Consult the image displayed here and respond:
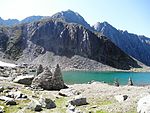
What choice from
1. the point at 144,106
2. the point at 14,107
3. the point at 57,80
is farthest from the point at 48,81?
the point at 144,106

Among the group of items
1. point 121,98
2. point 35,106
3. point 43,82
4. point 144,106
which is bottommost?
point 35,106

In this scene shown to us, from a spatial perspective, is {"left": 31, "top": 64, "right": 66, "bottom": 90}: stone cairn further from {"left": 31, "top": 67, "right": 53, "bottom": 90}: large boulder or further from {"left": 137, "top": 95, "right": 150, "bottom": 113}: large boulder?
{"left": 137, "top": 95, "right": 150, "bottom": 113}: large boulder

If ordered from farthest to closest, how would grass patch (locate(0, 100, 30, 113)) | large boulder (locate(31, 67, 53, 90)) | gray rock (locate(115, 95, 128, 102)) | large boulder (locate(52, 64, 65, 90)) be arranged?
large boulder (locate(52, 64, 65, 90))
large boulder (locate(31, 67, 53, 90))
gray rock (locate(115, 95, 128, 102))
grass patch (locate(0, 100, 30, 113))

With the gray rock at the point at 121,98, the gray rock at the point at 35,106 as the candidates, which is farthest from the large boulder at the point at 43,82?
the gray rock at the point at 35,106

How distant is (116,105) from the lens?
32.0 meters

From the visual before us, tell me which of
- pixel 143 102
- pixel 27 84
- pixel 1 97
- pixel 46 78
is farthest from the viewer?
pixel 27 84

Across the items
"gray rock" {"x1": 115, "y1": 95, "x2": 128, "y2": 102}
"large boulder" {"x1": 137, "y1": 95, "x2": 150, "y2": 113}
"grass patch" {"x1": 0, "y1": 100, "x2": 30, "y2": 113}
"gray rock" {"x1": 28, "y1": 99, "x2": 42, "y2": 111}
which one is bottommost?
"grass patch" {"x1": 0, "y1": 100, "x2": 30, "y2": 113}

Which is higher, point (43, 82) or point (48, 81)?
point (48, 81)

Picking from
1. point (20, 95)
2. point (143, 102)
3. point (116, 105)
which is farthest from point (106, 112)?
point (20, 95)

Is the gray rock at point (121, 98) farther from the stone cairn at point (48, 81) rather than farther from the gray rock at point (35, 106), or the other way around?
the stone cairn at point (48, 81)

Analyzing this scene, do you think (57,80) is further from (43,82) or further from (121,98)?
(121,98)

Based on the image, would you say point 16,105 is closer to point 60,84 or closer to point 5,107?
point 5,107

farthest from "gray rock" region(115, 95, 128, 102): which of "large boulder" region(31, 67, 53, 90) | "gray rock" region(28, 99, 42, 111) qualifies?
"large boulder" region(31, 67, 53, 90)

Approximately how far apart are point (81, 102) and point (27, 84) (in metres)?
26.6
